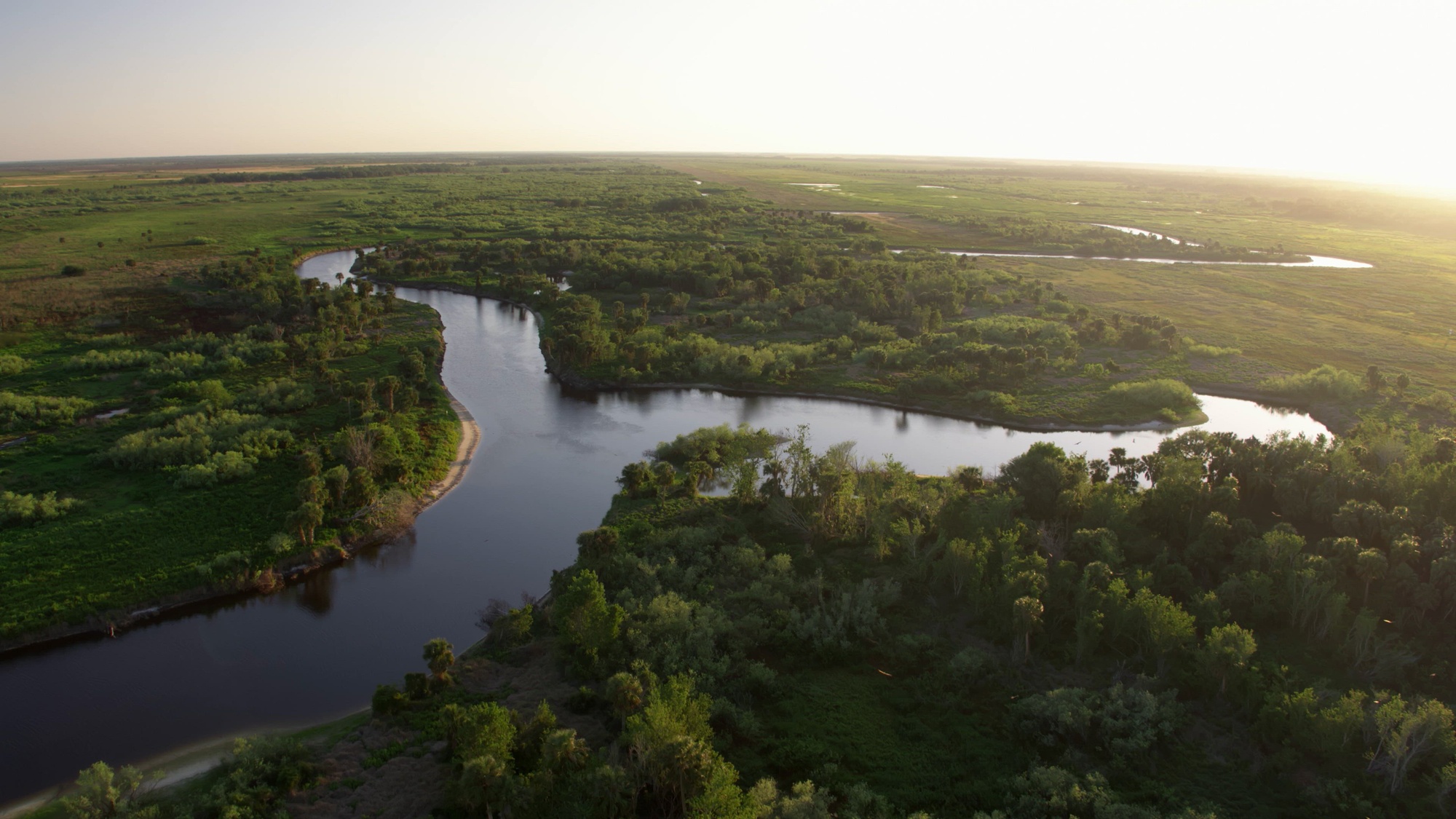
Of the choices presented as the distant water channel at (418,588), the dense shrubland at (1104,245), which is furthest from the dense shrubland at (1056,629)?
the dense shrubland at (1104,245)

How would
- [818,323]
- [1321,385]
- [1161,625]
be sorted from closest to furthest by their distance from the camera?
[1161,625], [1321,385], [818,323]

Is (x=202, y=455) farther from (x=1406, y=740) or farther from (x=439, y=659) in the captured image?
(x=1406, y=740)

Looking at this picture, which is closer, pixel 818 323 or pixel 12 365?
pixel 12 365

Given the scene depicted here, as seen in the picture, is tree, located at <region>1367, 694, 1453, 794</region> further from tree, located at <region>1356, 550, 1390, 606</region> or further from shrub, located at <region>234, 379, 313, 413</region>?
shrub, located at <region>234, 379, 313, 413</region>

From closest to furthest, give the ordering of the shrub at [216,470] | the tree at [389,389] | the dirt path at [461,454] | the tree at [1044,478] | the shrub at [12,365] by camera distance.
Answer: the tree at [1044,478] < the shrub at [216,470] < the dirt path at [461,454] < the tree at [389,389] < the shrub at [12,365]

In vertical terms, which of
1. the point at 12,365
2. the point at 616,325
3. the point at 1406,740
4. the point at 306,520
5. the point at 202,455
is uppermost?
the point at 616,325

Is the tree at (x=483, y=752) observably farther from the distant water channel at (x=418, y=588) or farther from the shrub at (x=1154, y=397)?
the shrub at (x=1154, y=397)

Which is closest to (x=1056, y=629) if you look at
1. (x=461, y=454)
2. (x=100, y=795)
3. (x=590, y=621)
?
(x=590, y=621)
